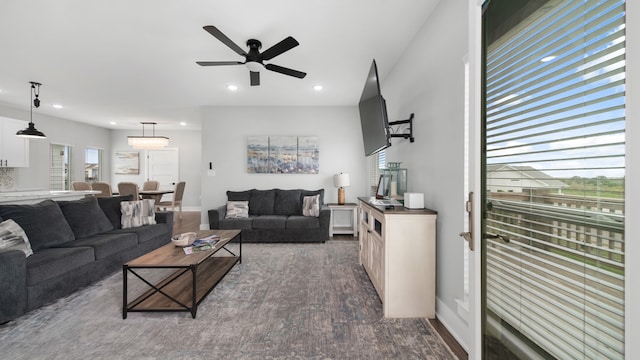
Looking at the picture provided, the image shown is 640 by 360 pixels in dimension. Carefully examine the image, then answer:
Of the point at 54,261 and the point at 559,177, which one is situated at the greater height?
the point at 559,177

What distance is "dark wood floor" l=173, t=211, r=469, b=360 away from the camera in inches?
70.4

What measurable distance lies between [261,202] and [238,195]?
0.47 metres

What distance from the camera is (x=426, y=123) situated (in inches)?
96.7

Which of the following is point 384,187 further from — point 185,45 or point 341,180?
point 185,45

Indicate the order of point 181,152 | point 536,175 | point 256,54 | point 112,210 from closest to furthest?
point 536,175
point 256,54
point 112,210
point 181,152

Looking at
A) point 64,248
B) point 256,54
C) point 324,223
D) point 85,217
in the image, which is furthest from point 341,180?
point 64,248

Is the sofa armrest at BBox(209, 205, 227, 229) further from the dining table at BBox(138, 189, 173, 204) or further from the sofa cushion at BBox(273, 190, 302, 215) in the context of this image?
the dining table at BBox(138, 189, 173, 204)

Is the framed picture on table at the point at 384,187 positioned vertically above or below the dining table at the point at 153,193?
above

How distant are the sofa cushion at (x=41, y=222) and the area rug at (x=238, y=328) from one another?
0.61m

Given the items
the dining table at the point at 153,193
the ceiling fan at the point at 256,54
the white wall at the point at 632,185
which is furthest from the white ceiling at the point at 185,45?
the dining table at the point at 153,193

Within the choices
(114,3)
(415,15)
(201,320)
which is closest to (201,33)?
(114,3)

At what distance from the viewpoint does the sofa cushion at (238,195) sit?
207 inches

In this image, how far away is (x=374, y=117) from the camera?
8.80ft

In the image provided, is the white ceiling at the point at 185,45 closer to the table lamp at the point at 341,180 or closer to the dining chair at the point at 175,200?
the table lamp at the point at 341,180
